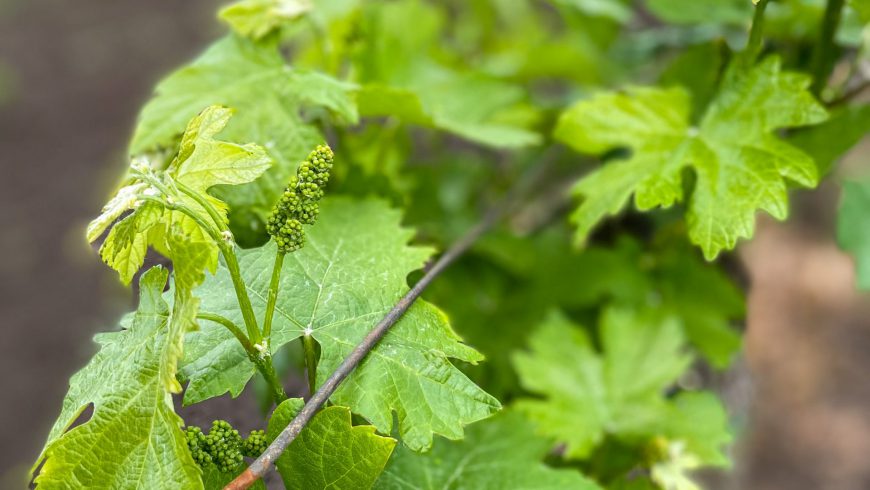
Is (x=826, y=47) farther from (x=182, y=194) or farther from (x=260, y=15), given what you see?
(x=182, y=194)

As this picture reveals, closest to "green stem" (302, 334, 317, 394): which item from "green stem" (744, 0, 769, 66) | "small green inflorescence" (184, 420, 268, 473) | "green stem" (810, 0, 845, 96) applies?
"small green inflorescence" (184, 420, 268, 473)

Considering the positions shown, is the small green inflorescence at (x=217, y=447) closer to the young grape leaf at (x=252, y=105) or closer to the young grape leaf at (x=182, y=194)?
the young grape leaf at (x=182, y=194)

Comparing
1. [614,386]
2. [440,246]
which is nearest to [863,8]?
[614,386]

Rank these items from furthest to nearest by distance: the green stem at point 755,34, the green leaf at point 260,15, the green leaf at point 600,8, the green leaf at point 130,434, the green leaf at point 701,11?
the green leaf at point 600,8 < the green leaf at point 701,11 < the green leaf at point 260,15 < the green stem at point 755,34 < the green leaf at point 130,434

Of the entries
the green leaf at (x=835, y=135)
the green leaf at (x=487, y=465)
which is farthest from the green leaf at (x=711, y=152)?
the green leaf at (x=487, y=465)

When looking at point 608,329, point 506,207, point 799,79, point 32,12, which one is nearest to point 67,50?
point 32,12

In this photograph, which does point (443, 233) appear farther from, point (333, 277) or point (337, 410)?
point (337, 410)

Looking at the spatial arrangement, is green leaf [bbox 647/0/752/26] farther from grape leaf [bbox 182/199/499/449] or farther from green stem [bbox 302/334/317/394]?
green stem [bbox 302/334/317/394]
